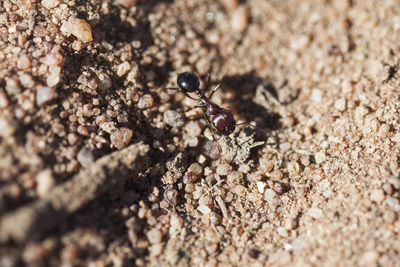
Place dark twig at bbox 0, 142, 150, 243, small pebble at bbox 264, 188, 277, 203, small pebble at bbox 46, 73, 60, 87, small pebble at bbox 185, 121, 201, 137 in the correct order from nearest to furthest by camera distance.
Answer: dark twig at bbox 0, 142, 150, 243 → small pebble at bbox 46, 73, 60, 87 → small pebble at bbox 264, 188, 277, 203 → small pebble at bbox 185, 121, 201, 137

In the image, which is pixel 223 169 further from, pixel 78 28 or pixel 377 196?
pixel 78 28

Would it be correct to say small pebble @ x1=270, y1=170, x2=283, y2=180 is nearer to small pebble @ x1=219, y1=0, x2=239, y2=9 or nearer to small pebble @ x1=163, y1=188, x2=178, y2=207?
small pebble @ x1=163, y1=188, x2=178, y2=207

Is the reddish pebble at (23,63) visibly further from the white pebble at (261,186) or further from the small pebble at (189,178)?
the white pebble at (261,186)

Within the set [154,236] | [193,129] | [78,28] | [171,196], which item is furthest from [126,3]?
[154,236]

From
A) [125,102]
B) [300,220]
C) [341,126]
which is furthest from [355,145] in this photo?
[125,102]

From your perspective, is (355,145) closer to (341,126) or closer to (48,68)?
A: (341,126)

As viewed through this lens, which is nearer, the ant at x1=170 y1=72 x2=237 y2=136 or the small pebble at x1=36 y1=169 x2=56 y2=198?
the small pebble at x1=36 y1=169 x2=56 y2=198

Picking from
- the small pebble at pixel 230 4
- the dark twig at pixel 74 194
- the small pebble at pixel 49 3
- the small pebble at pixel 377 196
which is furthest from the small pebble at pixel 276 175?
the small pebble at pixel 49 3

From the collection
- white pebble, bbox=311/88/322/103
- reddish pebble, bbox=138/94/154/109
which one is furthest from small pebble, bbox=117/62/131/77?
white pebble, bbox=311/88/322/103
